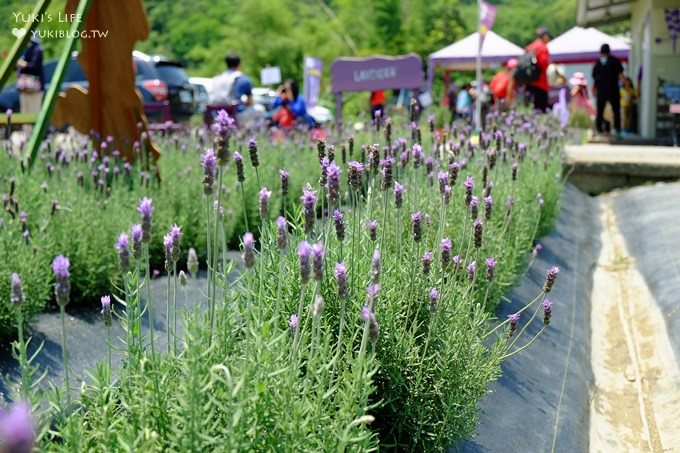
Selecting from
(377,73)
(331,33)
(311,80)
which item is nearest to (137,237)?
(377,73)

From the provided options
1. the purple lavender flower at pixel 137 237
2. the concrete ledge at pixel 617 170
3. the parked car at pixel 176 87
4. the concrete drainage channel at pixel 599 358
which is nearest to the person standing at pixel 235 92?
the concrete ledge at pixel 617 170

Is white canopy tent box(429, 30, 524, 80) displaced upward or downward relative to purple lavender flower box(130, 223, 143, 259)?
upward

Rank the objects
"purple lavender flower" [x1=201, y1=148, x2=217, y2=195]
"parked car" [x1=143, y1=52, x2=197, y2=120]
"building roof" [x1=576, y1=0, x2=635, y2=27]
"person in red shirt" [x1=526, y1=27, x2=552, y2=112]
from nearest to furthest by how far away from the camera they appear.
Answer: "purple lavender flower" [x1=201, y1=148, x2=217, y2=195]
"person in red shirt" [x1=526, y1=27, x2=552, y2=112]
"building roof" [x1=576, y1=0, x2=635, y2=27]
"parked car" [x1=143, y1=52, x2=197, y2=120]

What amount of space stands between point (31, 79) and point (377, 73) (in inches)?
184

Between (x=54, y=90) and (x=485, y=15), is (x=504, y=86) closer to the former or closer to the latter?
(x=485, y=15)

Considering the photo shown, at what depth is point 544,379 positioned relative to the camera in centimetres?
355

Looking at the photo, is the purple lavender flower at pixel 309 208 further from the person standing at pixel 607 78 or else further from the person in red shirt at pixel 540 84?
the person standing at pixel 607 78

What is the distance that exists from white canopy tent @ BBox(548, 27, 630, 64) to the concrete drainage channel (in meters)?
14.9

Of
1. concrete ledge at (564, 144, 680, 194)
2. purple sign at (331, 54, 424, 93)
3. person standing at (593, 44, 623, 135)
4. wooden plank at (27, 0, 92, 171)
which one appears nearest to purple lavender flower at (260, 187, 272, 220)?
wooden plank at (27, 0, 92, 171)

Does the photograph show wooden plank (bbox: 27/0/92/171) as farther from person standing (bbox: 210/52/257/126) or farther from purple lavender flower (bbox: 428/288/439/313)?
person standing (bbox: 210/52/257/126)

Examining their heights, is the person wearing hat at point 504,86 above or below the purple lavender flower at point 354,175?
above

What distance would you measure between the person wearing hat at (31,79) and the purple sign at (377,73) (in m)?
4.05

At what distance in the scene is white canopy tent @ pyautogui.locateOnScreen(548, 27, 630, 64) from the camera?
68.7 ft

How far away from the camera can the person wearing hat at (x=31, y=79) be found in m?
10.1
